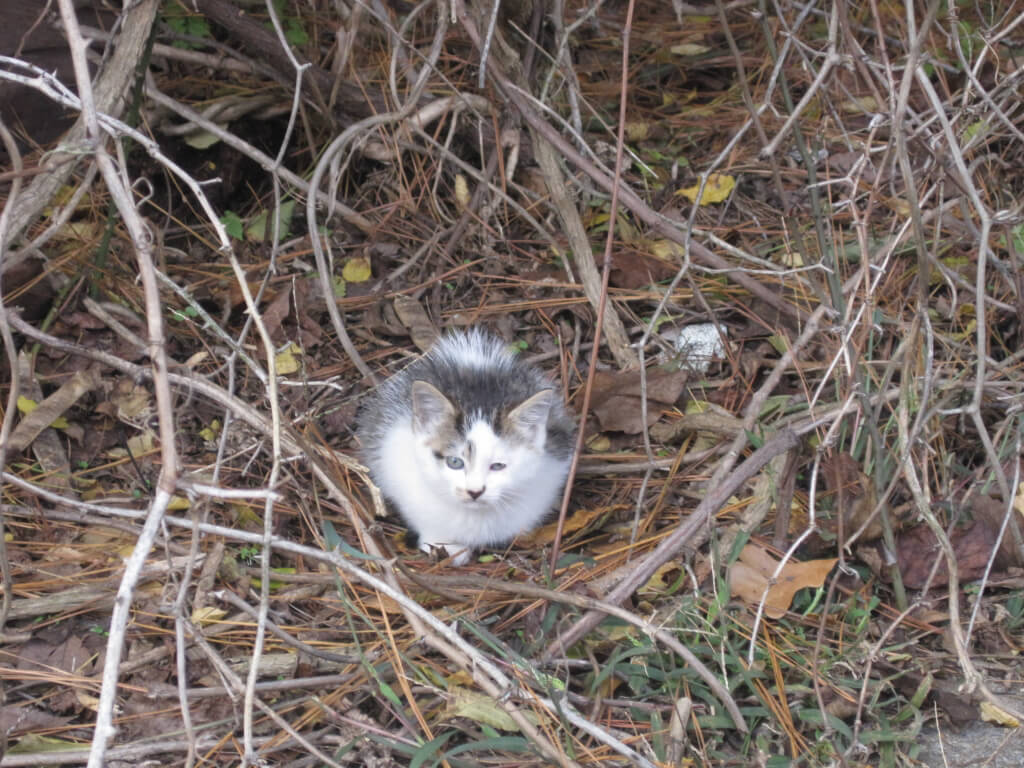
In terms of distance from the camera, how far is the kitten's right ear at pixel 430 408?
10.0ft

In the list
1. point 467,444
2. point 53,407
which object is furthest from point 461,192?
point 53,407

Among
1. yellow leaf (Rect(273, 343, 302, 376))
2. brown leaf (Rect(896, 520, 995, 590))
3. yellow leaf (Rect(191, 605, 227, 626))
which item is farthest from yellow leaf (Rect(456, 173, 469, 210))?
brown leaf (Rect(896, 520, 995, 590))

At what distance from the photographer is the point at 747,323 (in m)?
3.85

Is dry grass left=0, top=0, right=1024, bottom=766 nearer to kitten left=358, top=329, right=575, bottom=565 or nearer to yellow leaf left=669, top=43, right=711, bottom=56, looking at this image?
yellow leaf left=669, top=43, right=711, bottom=56

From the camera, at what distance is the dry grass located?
2.50 m

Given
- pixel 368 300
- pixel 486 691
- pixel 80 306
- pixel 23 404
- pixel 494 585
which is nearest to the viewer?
pixel 486 691

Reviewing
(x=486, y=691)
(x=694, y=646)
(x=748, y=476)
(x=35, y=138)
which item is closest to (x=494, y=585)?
(x=486, y=691)

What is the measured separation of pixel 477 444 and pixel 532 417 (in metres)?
0.21

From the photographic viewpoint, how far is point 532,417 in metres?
3.15

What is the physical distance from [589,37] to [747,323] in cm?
187

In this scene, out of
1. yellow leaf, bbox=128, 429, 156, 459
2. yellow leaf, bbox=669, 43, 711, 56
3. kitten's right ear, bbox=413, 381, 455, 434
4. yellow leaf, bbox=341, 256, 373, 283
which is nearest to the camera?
kitten's right ear, bbox=413, 381, 455, 434

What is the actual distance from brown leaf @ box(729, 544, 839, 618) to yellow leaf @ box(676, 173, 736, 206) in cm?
183

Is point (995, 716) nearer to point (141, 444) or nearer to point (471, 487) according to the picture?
point (471, 487)

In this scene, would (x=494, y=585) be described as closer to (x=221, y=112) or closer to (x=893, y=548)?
(x=893, y=548)
